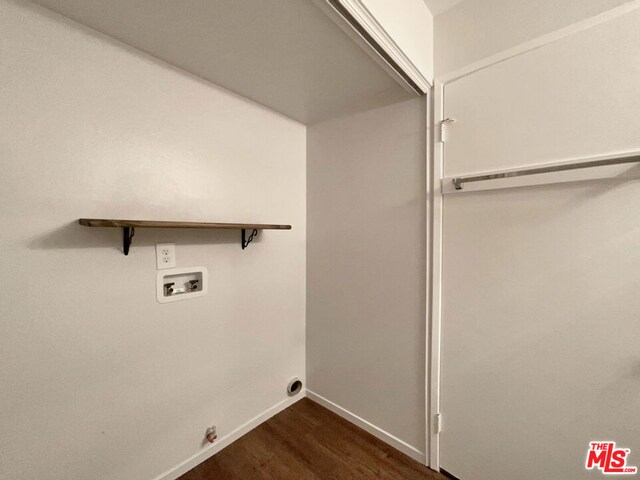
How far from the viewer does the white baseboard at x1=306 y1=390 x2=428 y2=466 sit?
4.66 feet

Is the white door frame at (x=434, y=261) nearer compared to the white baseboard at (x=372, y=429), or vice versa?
the white door frame at (x=434, y=261)

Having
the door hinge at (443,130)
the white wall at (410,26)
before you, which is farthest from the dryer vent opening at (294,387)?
the white wall at (410,26)

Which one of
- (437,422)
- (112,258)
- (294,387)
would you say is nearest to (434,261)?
(437,422)

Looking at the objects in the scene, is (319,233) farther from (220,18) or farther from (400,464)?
(400,464)

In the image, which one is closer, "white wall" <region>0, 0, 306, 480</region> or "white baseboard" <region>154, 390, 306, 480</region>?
"white wall" <region>0, 0, 306, 480</region>

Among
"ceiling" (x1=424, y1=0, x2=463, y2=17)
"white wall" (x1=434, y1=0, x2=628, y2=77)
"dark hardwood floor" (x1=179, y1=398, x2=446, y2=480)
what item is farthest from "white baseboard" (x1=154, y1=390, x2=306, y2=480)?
"ceiling" (x1=424, y1=0, x2=463, y2=17)

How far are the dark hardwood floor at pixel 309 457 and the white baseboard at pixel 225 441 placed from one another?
3 cm

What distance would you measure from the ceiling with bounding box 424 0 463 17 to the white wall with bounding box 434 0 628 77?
0.02 m

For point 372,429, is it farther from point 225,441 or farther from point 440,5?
point 440,5

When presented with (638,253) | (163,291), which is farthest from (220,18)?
(638,253)

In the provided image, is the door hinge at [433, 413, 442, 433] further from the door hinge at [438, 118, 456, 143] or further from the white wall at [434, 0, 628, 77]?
the white wall at [434, 0, 628, 77]

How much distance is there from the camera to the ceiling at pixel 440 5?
1245mm

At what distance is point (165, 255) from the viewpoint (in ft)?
4.10

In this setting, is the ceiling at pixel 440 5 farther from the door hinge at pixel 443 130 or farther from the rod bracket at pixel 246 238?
the rod bracket at pixel 246 238
